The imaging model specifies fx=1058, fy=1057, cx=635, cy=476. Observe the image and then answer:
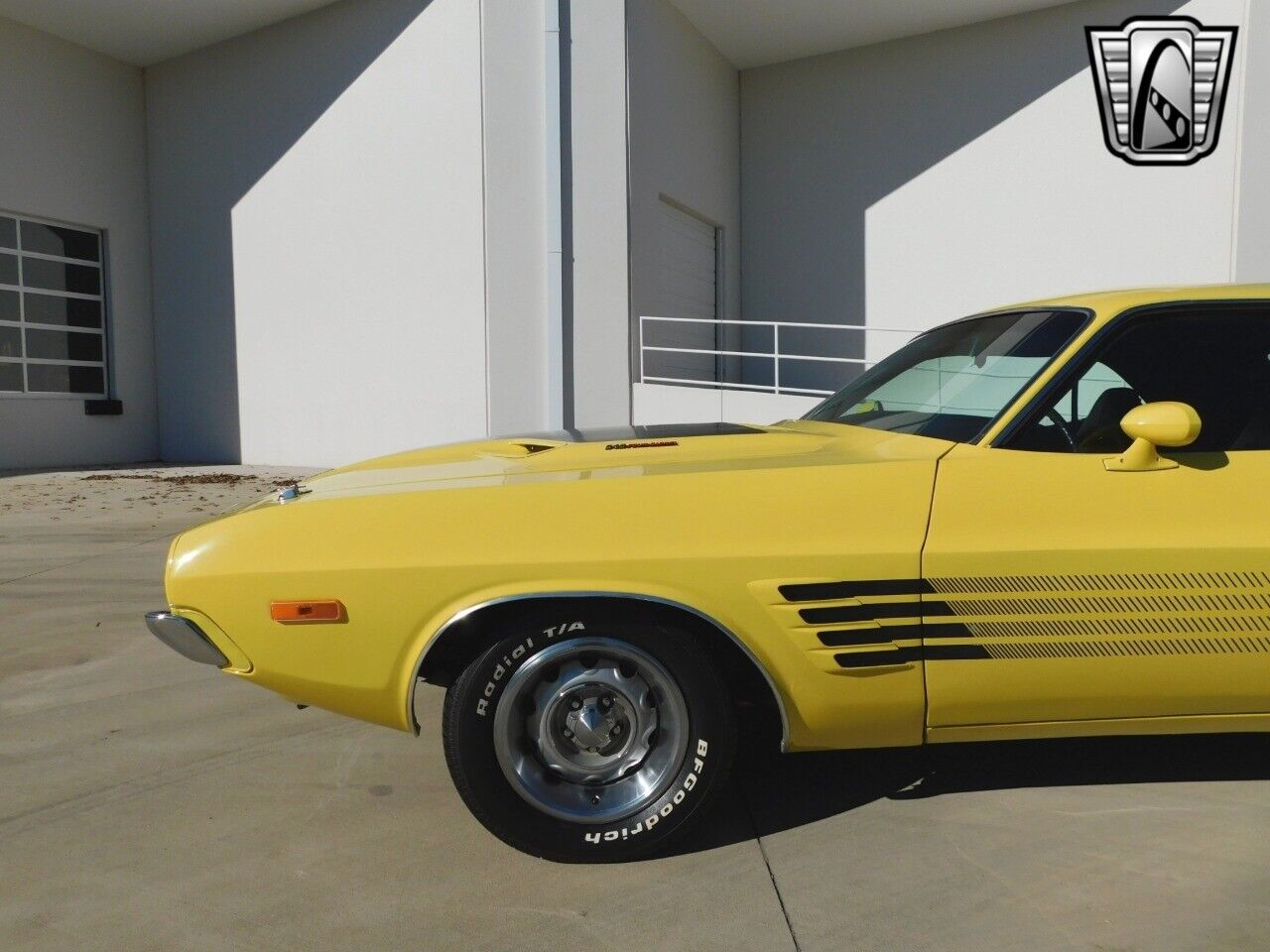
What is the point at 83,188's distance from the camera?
48.5ft

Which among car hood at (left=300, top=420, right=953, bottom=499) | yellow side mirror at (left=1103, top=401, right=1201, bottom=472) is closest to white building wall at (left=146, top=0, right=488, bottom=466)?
car hood at (left=300, top=420, right=953, bottom=499)

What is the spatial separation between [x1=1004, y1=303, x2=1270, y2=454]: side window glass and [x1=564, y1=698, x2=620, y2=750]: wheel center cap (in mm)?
1417

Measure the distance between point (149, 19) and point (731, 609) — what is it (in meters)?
14.6

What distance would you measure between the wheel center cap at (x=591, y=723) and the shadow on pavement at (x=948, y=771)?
39cm

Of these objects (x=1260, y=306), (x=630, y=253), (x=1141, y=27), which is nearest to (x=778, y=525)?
(x=1260, y=306)

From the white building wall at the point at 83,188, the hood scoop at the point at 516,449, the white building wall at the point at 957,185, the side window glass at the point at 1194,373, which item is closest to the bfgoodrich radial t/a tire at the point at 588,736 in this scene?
the hood scoop at the point at 516,449

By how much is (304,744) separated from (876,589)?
79.1 inches

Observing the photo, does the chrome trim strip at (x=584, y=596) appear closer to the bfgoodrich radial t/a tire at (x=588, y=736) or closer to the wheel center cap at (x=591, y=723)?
the bfgoodrich radial t/a tire at (x=588, y=736)

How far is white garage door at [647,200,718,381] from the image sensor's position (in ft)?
42.5

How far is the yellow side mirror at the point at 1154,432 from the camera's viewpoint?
2586mm

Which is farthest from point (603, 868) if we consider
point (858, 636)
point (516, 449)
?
point (516, 449)

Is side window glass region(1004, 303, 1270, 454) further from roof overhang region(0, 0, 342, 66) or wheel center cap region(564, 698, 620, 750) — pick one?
roof overhang region(0, 0, 342, 66)

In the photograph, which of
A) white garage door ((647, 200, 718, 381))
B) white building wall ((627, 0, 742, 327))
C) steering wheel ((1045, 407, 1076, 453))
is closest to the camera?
steering wheel ((1045, 407, 1076, 453))

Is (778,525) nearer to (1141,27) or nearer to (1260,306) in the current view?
(1260,306)
